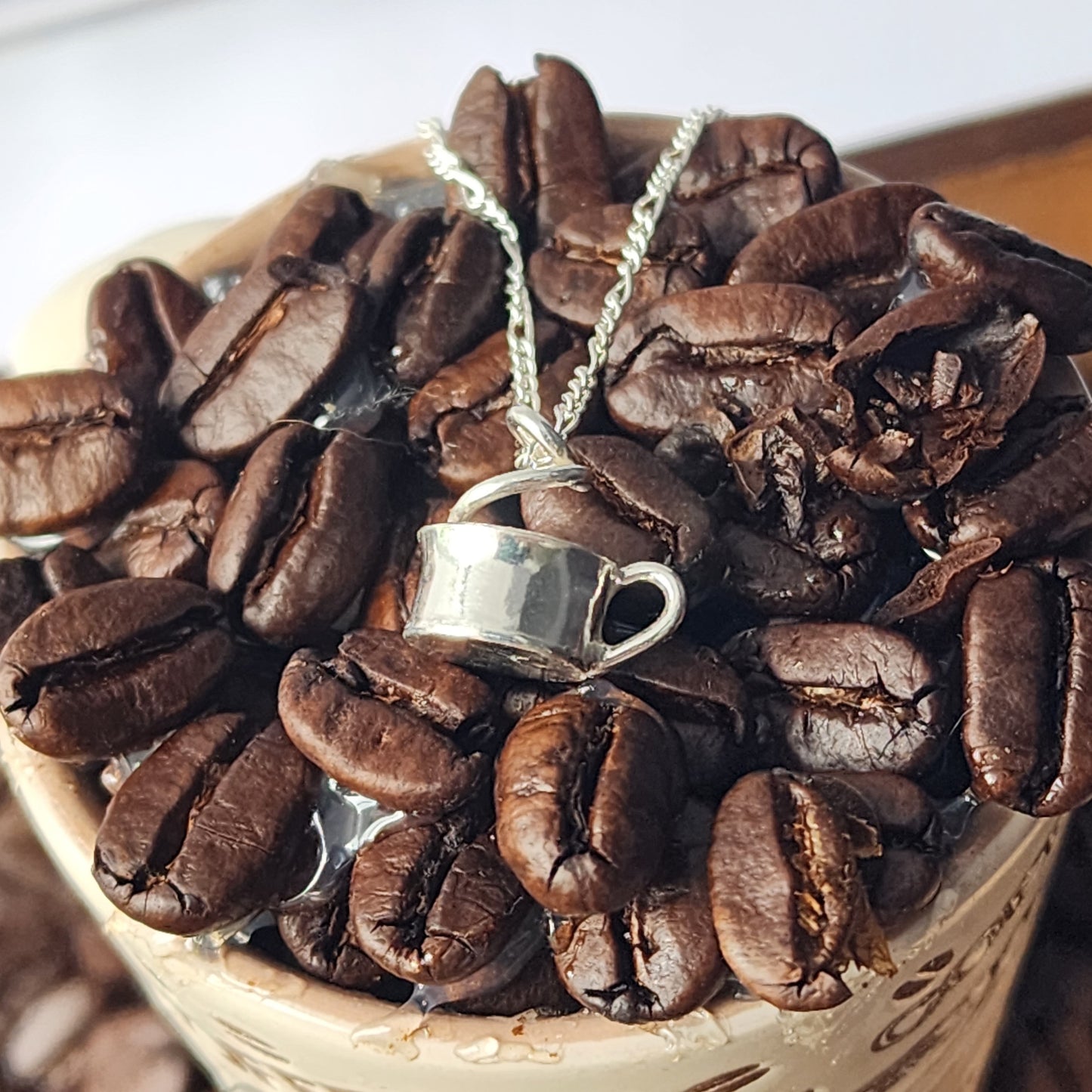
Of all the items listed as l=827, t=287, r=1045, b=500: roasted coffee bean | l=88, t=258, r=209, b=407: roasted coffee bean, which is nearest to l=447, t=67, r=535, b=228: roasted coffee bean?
l=88, t=258, r=209, b=407: roasted coffee bean

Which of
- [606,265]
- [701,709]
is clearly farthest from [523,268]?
[701,709]

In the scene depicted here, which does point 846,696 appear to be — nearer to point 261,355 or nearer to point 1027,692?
point 1027,692

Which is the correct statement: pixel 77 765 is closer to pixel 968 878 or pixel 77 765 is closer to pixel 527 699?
pixel 527 699

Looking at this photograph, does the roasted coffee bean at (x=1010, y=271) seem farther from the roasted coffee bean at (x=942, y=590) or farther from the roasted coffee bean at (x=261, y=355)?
the roasted coffee bean at (x=261, y=355)

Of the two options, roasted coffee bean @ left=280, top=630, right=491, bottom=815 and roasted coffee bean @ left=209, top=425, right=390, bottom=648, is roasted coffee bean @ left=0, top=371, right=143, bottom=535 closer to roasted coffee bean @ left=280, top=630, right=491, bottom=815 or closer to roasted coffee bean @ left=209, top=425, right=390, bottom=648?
roasted coffee bean @ left=209, top=425, right=390, bottom=648

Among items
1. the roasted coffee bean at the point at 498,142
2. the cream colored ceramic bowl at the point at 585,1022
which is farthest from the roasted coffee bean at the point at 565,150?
the cream colored ceramic bowl at the point at 585,1022

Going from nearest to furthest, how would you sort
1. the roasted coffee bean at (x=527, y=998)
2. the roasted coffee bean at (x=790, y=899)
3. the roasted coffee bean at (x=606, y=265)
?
the roasted coffee bean at (x=790, y=899) < the roasted coffee bean at (x=527, y=998) < the roasted coffee bean at (x=606, y=265)
